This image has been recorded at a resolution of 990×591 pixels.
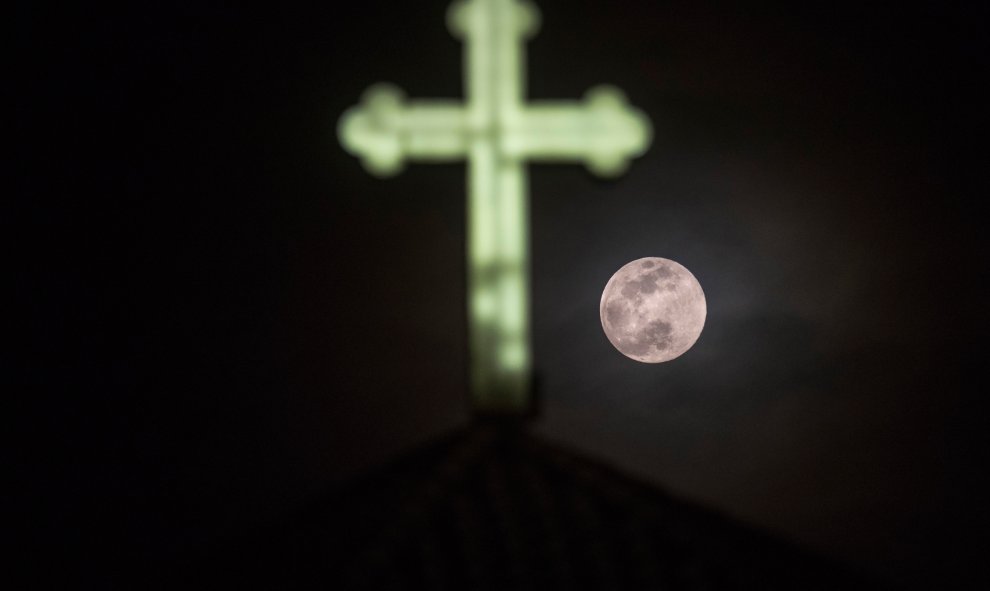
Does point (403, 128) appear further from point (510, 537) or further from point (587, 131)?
point (510, 537)

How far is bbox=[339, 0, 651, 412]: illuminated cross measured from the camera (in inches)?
170

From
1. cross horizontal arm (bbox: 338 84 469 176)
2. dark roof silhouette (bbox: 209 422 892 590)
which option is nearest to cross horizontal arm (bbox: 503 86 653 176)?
cross horizontal arm (bbox: 338 84 469 176)

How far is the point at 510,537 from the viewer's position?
3.52m

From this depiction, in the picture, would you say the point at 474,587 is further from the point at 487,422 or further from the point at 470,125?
the point at 470,125

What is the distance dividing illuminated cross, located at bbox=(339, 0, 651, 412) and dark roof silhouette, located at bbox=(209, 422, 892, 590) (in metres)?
0.85

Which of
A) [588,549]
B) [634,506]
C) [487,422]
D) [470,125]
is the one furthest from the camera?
[470,125]

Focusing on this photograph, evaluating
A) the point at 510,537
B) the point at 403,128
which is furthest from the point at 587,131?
the point at 510,537

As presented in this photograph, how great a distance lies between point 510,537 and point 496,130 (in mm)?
2424

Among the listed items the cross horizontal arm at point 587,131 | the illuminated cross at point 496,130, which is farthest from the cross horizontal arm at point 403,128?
the cross horizontal arm at point 587,131

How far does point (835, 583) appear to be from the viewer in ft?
11.9

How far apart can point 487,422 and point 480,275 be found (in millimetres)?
844

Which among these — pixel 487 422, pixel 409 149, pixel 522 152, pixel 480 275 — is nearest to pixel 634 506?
pixel 487 422

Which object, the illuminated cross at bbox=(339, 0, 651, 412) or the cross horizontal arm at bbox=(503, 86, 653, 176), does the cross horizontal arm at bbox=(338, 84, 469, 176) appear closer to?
the illuminated cross at bbox=(339, 0, 651, 412)

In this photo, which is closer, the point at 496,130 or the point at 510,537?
the point at 510,537
